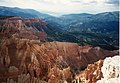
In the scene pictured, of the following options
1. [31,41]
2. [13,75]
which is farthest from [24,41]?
[13,75]

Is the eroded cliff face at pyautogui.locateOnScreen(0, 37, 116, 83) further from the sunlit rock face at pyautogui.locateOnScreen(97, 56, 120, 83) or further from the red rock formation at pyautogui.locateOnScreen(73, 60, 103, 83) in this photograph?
the sunlit rock face at pyautogui.locateOnScreen(97, 56, 120, 83)

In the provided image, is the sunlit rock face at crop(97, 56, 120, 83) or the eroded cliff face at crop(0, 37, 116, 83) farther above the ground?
the sunlit rock face at crop(97, 56, 120, 83)

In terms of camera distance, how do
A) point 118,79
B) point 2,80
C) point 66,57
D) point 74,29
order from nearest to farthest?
point 118,79
point 2,80
point 66,57
point 74,29

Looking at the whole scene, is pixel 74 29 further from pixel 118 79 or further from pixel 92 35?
pixel 118 79

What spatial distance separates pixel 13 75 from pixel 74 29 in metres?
1.49

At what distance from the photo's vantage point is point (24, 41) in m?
5.95

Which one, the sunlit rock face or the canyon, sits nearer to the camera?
the sunlit rock face

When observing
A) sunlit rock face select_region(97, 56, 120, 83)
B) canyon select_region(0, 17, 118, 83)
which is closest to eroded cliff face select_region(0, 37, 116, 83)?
canyon select_region(0, 17, 118, 83)

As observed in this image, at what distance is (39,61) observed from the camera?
6.17 m

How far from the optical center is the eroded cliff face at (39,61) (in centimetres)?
582

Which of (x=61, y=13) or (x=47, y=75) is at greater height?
(x=61, y=13)

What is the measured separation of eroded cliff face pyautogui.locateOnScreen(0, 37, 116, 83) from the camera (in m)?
5.82

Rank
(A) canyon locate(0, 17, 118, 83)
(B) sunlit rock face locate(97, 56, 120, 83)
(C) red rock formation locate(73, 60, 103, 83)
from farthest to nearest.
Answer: (C) red rock formation locate(73, 60, 103, 83) → (A) canyon locate(0, 17, 118, 83) → (B) sunlit rock face locate(97, 56, 120, 83)

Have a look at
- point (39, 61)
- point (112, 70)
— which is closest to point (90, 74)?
point (39, 61)
